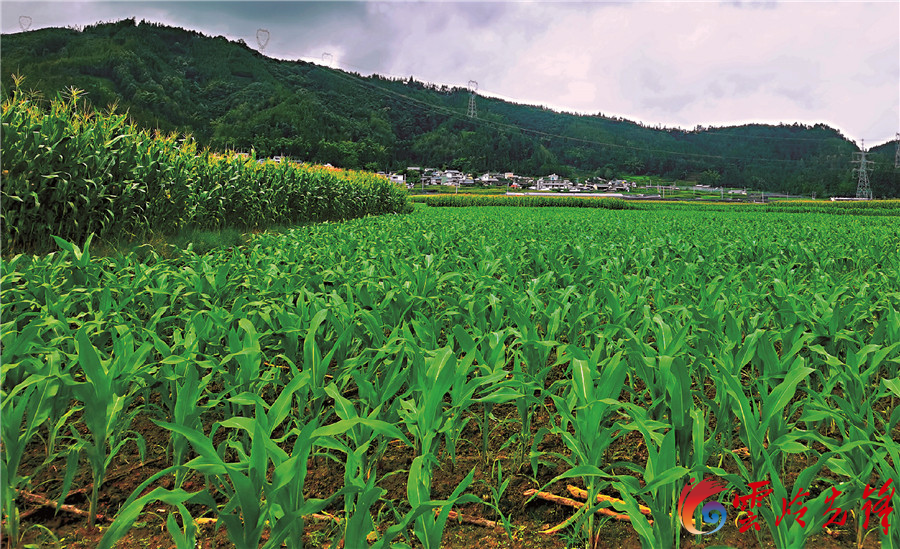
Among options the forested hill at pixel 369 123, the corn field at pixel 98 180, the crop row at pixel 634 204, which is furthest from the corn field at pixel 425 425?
the forested hill at pixel 369 123

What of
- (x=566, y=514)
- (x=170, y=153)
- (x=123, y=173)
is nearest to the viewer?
(x=566, y=514)

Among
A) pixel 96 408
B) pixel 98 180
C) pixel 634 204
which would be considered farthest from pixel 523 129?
pixel 96 408

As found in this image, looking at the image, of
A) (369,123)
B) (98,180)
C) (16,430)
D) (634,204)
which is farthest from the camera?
(369,123)

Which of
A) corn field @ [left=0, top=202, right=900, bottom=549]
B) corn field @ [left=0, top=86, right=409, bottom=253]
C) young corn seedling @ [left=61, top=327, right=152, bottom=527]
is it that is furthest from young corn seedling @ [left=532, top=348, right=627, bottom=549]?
corn field @ [left=0, top=86, right=409, bottom=253]

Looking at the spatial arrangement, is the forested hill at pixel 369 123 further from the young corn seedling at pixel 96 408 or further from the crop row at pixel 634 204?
the young corn seedling at pixel 96 408

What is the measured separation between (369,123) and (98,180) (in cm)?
8715

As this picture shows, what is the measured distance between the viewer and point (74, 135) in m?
5.68

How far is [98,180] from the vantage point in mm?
5711

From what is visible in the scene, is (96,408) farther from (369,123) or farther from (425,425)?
(369,123)

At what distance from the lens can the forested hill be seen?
60344 millimetres

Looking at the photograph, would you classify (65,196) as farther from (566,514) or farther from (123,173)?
(566,514)

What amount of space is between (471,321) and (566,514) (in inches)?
48.3

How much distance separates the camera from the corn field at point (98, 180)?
510 cm

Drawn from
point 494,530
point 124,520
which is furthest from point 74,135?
point 494,530
